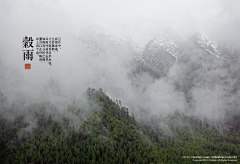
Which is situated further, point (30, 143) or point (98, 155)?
point (30, 143)

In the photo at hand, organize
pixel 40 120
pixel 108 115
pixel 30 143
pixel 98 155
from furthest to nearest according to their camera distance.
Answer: pixel 108 115
pixel 40 120
pixel 30 143
pixel 98 155

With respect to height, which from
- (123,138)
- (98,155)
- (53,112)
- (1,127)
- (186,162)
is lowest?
(186,162)

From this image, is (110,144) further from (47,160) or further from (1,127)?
(1,127)

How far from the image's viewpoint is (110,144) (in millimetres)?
128000

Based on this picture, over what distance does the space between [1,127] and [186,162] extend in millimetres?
175417

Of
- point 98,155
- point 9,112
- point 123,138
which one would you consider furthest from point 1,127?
point 123,138

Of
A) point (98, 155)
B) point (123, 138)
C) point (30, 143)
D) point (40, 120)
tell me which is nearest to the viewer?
point (98, 155)

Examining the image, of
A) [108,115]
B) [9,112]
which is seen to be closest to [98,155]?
[108,115]

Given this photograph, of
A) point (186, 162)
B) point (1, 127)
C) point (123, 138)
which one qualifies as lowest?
point (186, 162)

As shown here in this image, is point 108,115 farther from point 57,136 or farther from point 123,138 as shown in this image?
point 57,136

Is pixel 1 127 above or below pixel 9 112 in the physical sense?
below

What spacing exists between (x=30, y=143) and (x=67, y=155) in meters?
42.7

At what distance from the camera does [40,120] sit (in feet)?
525

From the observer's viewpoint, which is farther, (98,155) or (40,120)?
(40,120)
